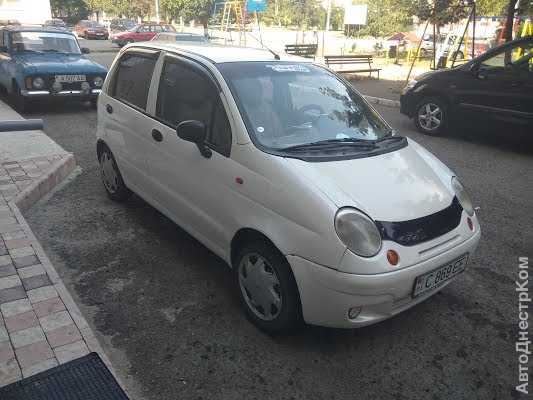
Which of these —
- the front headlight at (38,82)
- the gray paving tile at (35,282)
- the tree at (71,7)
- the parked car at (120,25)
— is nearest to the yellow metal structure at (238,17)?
the front headlight at (38,82)

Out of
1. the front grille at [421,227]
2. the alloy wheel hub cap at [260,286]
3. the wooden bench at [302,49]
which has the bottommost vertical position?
the alloy wheel hub cap at [260,286]

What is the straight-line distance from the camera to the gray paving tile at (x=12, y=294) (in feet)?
10.0

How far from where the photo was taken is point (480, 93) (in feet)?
24.8

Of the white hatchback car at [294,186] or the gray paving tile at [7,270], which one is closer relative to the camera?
the white hatchback car at [294,186]

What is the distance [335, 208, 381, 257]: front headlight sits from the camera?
2.50 m

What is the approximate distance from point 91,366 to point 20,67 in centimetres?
841

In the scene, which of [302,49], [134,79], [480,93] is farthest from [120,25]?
[134,79]

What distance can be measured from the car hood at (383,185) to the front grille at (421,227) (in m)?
0.03

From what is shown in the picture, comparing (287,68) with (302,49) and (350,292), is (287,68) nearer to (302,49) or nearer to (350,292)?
(350,292)

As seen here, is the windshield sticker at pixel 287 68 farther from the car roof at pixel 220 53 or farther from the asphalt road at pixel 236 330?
the asphalt road at pixel 236 330

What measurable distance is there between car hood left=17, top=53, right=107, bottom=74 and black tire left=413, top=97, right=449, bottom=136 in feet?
21.8

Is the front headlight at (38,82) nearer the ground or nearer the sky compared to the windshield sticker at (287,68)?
nearer the ground

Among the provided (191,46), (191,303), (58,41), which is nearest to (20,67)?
(58,41)

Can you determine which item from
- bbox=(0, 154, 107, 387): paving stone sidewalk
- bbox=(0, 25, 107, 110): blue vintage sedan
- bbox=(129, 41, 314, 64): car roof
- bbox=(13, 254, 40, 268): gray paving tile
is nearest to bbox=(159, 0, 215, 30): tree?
bbox=(0, 25, 107, 110): blue vintage sedan
